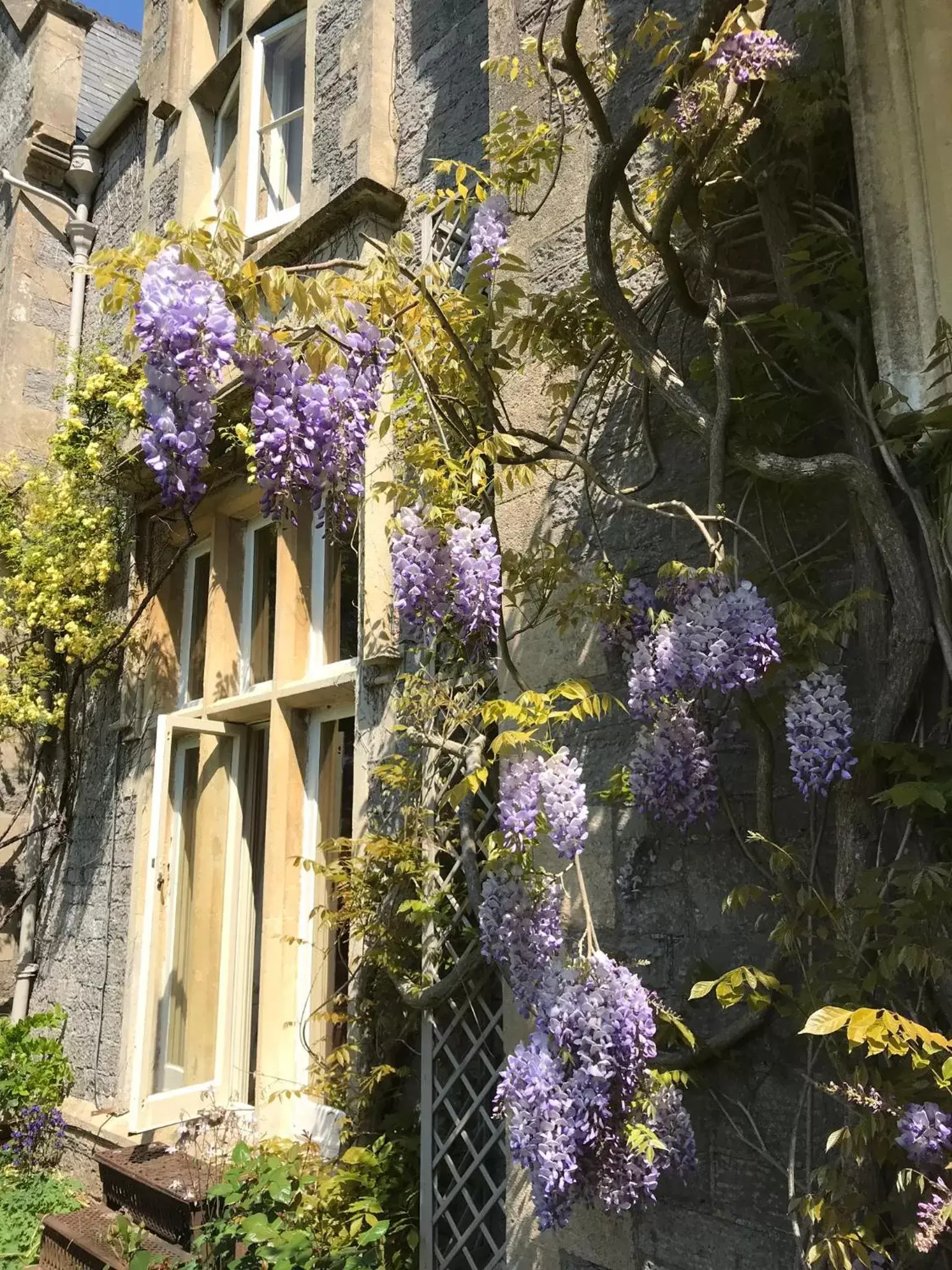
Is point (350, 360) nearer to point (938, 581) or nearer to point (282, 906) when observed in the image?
point (938, 581)

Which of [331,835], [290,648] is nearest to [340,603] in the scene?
[290,648]

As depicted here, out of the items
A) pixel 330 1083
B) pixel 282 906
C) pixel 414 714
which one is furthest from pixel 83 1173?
pixel 414 714

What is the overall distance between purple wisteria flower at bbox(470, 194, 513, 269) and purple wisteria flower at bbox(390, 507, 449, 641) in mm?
789

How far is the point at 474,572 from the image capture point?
2115 millimetres

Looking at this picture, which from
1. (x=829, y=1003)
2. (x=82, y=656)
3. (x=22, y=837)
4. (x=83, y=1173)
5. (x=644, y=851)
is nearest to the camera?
(x=829, y=1003)

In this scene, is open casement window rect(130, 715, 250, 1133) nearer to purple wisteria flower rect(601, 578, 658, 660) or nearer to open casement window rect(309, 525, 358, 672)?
open casement window rect(309, 525, 358, 672)

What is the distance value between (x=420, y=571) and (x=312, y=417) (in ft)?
1.31

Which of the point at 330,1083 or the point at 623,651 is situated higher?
the point at 623,651

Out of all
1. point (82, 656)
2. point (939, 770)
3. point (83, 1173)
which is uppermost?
point (82, 656)

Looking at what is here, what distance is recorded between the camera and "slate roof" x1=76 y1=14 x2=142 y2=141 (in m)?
7.07

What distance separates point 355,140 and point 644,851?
3270 mm

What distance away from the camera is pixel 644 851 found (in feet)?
7.25

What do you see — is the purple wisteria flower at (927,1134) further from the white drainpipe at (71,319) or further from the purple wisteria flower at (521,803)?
the white drainpipe at (71,319)

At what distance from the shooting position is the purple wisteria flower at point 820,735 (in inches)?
65.7
